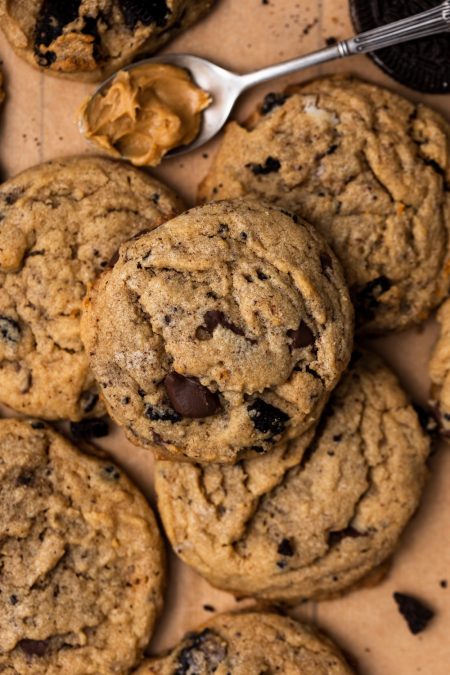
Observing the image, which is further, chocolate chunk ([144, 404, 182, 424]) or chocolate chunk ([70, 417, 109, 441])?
chocolate chunk ([70, 417, 109, 441])

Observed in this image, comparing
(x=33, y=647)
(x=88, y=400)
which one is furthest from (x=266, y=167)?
(x=33, y=647)

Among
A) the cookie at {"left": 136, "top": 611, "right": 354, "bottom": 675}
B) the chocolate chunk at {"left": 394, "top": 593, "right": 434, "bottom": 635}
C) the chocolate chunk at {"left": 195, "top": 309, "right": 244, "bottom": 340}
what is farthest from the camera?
the chocolate chunk at {"left": 394, "top": 593, "right": 434, "bottom": 635}

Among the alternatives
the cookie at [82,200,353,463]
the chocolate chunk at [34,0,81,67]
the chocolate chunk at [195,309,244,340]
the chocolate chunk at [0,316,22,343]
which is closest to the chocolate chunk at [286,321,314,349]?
the cookie at [82,200,353,463]

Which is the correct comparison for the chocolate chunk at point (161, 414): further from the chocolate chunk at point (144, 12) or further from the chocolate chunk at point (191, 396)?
the chocolate chunk at point (144, 12)

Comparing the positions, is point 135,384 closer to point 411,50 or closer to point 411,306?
point 411,306

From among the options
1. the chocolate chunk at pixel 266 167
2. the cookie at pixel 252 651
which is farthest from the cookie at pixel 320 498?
the chocolate chunk at pixel 266 167

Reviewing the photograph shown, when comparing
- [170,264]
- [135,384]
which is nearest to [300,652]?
[135,384]

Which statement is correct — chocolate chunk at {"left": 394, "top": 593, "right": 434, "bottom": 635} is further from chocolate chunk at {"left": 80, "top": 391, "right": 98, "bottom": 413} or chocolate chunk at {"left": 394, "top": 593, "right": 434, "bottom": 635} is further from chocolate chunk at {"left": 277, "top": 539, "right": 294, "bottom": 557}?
chocolate chunk at {"left": 80, "top": 391, "right": 98, "bottom": 413}

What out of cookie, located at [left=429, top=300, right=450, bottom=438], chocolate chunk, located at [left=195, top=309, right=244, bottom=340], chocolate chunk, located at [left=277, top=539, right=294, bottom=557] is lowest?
chocolate chunk, located at [left=277, top=539, right=294, bottom=557]
